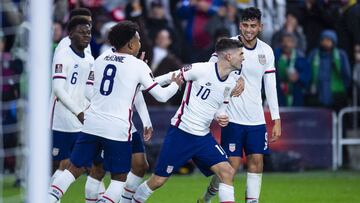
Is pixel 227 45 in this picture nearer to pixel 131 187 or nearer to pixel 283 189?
pixel 131 187

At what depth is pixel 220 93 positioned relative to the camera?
11688mm

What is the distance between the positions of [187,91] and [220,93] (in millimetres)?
396

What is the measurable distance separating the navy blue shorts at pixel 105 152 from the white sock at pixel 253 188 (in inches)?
68.1

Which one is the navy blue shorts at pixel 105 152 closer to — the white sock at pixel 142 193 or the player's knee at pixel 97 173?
the white sock at pixel 142 193

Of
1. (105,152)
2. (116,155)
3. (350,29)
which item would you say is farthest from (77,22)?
(350,29)

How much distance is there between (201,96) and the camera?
38.4 ft

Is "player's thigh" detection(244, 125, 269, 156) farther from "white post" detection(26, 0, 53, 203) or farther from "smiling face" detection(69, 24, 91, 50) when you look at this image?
"white post" detection(26, 0, 53, 203)

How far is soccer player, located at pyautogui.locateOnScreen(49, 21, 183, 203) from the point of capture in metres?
11.3

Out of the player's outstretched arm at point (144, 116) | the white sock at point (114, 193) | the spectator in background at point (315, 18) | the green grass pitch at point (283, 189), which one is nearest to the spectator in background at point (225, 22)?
the spectator in background at point (315, 18)

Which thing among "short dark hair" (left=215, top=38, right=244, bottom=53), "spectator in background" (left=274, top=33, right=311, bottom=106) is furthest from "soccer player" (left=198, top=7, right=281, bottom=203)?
"spectator in background" (left=274, top=33, right=311, bottom=106)

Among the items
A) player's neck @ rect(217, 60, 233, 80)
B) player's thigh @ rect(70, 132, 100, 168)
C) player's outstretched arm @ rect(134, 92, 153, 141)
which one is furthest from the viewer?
player's outstretched arm @ rect(134, 92, 153, 141)

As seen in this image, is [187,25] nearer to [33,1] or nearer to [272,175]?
[272,175]

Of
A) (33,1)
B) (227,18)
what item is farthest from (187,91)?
(227,18)

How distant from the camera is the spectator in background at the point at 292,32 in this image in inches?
773
